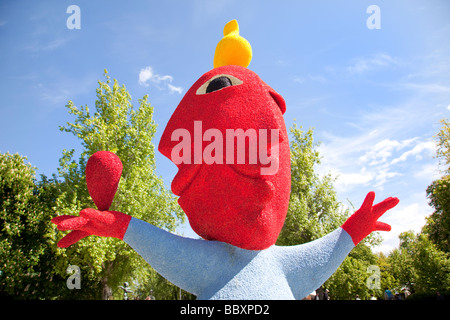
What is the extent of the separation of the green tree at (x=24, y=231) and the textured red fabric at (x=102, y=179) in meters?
8.16

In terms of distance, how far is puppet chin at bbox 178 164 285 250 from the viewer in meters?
3.26

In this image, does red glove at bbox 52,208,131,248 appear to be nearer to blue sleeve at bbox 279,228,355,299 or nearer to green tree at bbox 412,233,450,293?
blue sleeve at bbox 279,228,355,299

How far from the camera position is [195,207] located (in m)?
3.43

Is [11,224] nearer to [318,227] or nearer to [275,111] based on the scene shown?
[275,111]

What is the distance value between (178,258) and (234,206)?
0.79 metres

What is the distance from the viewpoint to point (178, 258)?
10.4 ft

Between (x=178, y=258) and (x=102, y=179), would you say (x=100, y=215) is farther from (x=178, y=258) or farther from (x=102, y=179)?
(x=178, y=258)

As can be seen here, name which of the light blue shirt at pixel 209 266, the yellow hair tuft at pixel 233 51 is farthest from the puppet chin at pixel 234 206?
the yellow hair tuft at pixel 233 51

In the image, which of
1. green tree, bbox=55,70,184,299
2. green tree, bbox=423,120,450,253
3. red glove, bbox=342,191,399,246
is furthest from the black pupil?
green tree, bbox=423,120,450,253

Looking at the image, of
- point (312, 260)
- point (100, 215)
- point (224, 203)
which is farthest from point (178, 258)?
point (312, 260)

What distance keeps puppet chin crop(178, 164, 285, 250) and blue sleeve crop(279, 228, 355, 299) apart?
0.46m

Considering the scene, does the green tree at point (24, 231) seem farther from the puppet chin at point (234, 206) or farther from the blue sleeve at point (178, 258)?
the puppet chin at point (234, 206)
